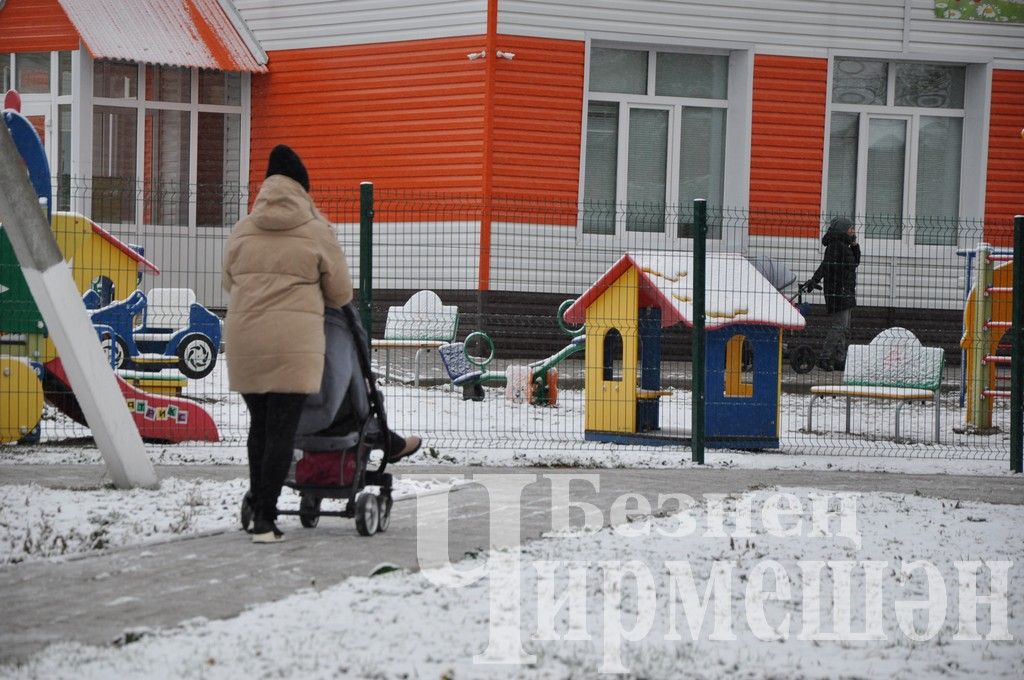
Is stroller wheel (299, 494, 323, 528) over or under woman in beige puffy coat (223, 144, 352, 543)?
under

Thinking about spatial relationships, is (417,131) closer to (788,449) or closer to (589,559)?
(788,449)

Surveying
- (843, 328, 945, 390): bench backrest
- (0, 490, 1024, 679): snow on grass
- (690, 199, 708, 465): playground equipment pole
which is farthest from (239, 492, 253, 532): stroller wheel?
(843, 328, 945, 390): bench backrest

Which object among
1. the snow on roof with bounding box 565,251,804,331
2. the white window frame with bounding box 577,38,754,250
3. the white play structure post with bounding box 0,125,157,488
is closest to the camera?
the white play structure post with bounding box 0,125,157,488

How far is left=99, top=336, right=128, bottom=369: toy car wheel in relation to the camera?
42.3 feet

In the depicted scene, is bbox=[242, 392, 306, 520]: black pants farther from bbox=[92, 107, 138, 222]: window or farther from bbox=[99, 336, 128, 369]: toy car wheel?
bbox=[92, 107, 138, 222]: window

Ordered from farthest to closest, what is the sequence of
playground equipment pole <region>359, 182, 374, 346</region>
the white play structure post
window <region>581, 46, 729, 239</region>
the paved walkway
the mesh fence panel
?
window <region>581, 46, 729, 239</region> < the mesh fence panel < playground equipment pole <region>359, 182, 374, 346</region> < the white play structure post < the paved walkway

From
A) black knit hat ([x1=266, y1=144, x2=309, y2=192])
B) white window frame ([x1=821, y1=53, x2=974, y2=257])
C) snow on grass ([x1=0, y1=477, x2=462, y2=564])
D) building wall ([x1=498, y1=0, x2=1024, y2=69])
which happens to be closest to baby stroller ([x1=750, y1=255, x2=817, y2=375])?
white window frame ([x1=821, y1=53, x2=974, y2=257])

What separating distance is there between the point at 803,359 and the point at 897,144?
6059 mm

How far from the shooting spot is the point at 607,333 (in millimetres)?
11695

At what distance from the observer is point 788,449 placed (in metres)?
11.8

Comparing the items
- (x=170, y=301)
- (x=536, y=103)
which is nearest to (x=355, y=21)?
(x=536, y=103)

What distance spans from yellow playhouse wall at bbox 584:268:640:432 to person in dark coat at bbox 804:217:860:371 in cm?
308

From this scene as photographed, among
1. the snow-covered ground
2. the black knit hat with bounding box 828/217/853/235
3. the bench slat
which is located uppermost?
the black knit hat with bounding box 828/217/853/235

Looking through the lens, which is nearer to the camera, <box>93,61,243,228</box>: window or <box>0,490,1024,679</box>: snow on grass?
<box>0,490,1024,679</box>: snow on grass
